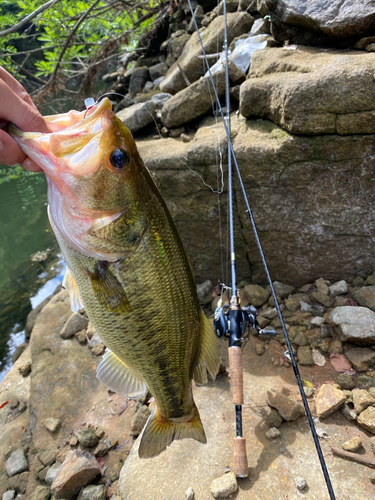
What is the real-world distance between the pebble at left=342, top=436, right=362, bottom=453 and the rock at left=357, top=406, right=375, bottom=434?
0.14m

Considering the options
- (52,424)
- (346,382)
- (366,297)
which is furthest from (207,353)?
(52,424)

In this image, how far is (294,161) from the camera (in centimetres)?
329

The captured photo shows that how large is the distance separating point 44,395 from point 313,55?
5.30 meters

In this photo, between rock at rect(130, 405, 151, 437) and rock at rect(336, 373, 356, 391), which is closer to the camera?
rock at rect(336, 373, 356, 391)

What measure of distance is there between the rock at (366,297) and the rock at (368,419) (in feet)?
3.68

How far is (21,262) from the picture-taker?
27.2 ft

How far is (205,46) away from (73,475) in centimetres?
658

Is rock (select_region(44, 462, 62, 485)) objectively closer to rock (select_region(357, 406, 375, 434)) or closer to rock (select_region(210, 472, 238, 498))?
rock (select_region(210, 472, 238, 498))

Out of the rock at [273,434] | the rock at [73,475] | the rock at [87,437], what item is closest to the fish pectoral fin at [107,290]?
the rock at [273,434]

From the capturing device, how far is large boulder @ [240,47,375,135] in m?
2.83

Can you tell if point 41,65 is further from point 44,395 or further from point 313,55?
point 44,395

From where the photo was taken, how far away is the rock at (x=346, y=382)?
270 centimetres

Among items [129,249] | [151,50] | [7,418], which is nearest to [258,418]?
[129,249]

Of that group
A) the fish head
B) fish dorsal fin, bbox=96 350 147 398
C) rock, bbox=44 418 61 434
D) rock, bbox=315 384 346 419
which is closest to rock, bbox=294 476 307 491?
rock, bbox=315 384 346 419
